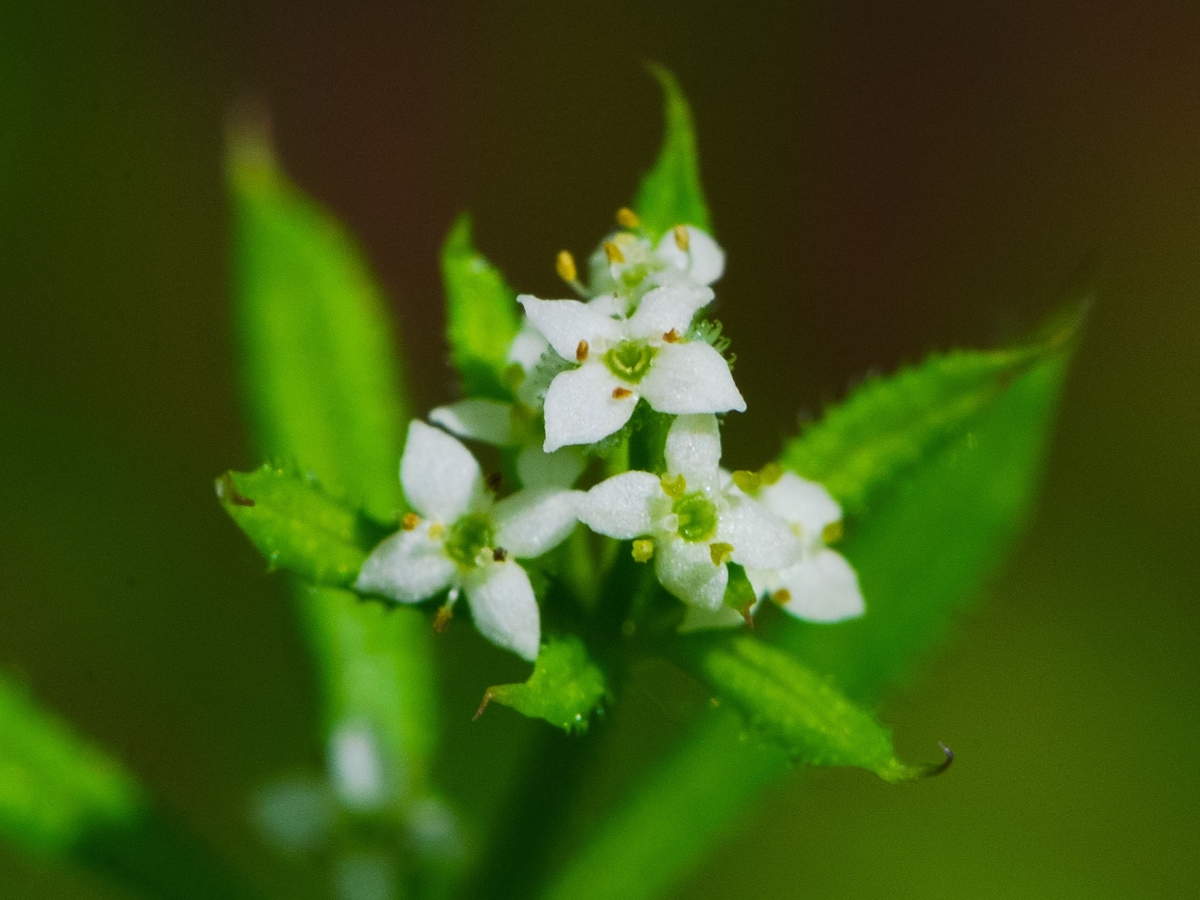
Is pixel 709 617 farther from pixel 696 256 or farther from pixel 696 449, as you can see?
pixel 696 256

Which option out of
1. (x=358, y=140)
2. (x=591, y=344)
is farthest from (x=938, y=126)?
(x=591, y=344)

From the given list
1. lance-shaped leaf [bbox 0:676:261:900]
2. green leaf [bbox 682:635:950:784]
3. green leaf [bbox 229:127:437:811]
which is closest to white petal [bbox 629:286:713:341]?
green leaf [bbox 682:635:950:784]

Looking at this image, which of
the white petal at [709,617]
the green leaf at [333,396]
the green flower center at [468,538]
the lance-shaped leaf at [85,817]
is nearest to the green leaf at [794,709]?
the white petal at [709,617]

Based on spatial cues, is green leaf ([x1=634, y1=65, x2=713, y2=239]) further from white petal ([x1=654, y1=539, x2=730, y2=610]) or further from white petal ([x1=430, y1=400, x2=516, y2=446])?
white petal ([x1=654, y1=539, x2=730, y2=610])

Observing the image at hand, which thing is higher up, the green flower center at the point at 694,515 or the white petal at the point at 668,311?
the white petal at the point at 668,311

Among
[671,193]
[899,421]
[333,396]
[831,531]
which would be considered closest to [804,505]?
[831,531]

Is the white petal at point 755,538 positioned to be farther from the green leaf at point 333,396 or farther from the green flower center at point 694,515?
the green leaf at point 333,396
